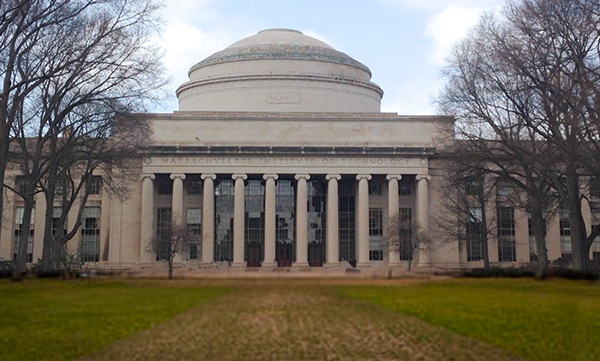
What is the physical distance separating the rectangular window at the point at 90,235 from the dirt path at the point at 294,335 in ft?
213

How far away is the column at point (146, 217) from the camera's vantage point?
74.2 meters

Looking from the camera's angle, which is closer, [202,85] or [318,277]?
[318,277]

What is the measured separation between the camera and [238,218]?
2953 inches

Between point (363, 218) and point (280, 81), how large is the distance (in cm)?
1951

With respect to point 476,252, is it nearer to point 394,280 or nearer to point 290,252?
point 290,252

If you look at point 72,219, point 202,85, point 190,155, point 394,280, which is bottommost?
point 394,280

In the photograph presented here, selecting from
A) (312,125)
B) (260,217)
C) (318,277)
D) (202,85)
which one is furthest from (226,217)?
(318,277)

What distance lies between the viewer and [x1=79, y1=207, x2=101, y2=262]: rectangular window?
253 feet

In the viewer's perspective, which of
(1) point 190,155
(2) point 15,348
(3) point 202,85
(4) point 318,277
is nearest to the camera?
(2) point 15,348

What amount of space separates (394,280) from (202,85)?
74443 millimetres

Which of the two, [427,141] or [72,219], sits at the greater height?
[427,141]

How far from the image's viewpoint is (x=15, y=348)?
550 inches

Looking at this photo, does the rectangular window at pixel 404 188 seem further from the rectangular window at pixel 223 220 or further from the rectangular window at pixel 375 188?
the rectangular window at pixel 223 220


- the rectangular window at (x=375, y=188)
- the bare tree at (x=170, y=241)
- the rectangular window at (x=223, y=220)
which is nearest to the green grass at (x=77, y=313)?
the bare tree at (x=170, y=241)
